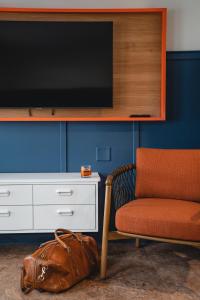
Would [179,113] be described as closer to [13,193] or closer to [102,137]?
[102,137]

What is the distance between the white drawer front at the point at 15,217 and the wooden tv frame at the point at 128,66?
747mm

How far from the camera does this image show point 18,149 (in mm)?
3088

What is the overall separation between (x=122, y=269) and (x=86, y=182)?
0.67m

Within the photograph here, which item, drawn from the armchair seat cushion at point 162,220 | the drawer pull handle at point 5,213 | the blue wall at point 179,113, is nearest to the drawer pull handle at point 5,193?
the drawer pull handle at point 5,213

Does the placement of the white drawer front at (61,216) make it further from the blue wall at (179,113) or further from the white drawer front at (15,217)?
the blue wall at (179,113)

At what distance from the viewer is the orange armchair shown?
7.08 ft

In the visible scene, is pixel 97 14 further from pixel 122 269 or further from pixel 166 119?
pixel 122 269

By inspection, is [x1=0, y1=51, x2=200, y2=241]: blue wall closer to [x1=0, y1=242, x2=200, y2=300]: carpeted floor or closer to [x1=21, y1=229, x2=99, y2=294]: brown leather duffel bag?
[x1=0, y1=242, x2=200, y2=300]: carpeted floor

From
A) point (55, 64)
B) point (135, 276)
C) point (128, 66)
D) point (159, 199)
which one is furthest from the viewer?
point (128, 66)

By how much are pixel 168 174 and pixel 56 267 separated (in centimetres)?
107

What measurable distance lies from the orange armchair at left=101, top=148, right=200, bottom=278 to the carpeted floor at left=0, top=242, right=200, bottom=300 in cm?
14

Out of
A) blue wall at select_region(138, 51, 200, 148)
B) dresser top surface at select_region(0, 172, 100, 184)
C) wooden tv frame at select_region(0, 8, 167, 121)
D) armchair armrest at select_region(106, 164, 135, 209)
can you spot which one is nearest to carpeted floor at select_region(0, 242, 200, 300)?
armchair armrest at select_region(106, 164, 135, 209)

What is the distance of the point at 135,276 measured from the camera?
2.38 m

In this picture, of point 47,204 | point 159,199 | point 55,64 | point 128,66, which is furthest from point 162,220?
point 55,64
